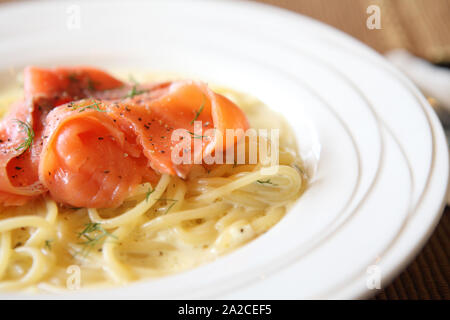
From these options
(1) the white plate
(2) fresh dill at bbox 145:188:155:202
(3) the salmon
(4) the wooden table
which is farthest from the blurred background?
(2) fresh dill at bbox 145:188:155:202

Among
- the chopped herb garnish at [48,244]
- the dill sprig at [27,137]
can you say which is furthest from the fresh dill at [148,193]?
the dill sprig at [27,137]

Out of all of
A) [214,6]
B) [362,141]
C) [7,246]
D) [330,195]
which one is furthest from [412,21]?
[7,246]

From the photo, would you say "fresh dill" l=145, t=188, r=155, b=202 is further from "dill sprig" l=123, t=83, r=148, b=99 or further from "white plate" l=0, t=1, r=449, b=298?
"dill sprig" l=123, t=83, r=148, b=99

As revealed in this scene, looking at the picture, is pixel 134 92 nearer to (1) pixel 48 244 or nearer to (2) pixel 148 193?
(2) pixel 148 193

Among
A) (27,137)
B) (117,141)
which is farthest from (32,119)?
(117,141)

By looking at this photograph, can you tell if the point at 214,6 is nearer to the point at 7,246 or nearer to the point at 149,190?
the point at 149,190

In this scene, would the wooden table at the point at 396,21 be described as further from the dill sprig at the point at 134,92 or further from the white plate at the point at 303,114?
the dill sprig at the point at 134,92
